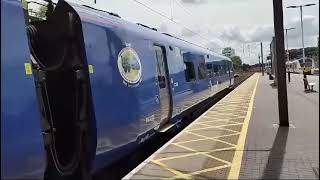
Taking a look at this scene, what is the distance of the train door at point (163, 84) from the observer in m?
12.4

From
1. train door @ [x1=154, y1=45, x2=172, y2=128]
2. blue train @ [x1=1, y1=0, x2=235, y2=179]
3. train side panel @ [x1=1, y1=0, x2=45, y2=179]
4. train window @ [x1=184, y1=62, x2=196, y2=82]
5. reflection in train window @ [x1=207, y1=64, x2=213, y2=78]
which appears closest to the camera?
train side panel @ [x1=1, y1=0, x2=45, y2=179]

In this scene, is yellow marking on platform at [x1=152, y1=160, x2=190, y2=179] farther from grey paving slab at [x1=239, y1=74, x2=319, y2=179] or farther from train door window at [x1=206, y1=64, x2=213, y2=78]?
train door window at [x1=206, y1=64, x2=213, y2=78]

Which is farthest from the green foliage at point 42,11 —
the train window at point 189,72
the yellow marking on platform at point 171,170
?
the train window at point 189,72

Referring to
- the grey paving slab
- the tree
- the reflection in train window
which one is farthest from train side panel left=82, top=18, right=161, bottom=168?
A: the tree

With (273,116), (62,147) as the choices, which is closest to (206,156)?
(62,147)

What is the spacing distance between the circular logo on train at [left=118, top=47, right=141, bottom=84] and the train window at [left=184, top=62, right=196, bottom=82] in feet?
22.7

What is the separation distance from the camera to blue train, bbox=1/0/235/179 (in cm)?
586

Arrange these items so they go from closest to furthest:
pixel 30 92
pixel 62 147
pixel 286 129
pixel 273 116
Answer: pixel 30 92, pixel 62 147, pixel 286 129, pixel 273 116

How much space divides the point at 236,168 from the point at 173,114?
18.5 feet

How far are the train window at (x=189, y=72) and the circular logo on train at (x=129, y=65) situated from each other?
6.92 meters

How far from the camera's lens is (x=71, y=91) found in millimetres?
7621

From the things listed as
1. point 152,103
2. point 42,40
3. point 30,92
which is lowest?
point 152,103

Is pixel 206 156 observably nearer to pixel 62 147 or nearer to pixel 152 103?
pixel 152 103

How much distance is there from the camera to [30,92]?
241 inches
